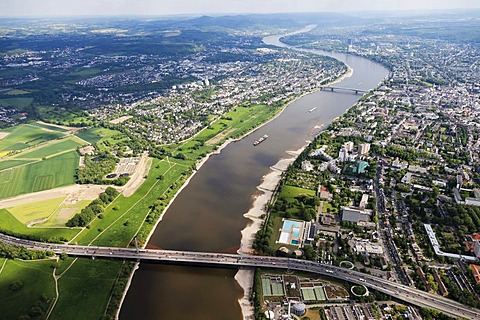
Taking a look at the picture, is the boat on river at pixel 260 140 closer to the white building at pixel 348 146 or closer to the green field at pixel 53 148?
the white building at pixel 348 146

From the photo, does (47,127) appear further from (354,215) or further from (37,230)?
(354,215)

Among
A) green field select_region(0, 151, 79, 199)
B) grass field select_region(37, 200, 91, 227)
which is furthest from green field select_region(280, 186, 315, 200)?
green field select_region(0, 151, 79, 199)

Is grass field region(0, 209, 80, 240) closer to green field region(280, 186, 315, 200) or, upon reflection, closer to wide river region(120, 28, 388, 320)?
wide river region(120, 28, 388, 320)

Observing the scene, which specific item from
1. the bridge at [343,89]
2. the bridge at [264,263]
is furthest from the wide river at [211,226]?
the bridge at [343,89]

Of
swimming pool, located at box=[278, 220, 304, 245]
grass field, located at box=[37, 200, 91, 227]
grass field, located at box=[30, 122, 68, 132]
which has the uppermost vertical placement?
grass field, located at box=[30, 122, 68, 132]

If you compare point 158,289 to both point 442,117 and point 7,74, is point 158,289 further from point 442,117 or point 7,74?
point 7,74
